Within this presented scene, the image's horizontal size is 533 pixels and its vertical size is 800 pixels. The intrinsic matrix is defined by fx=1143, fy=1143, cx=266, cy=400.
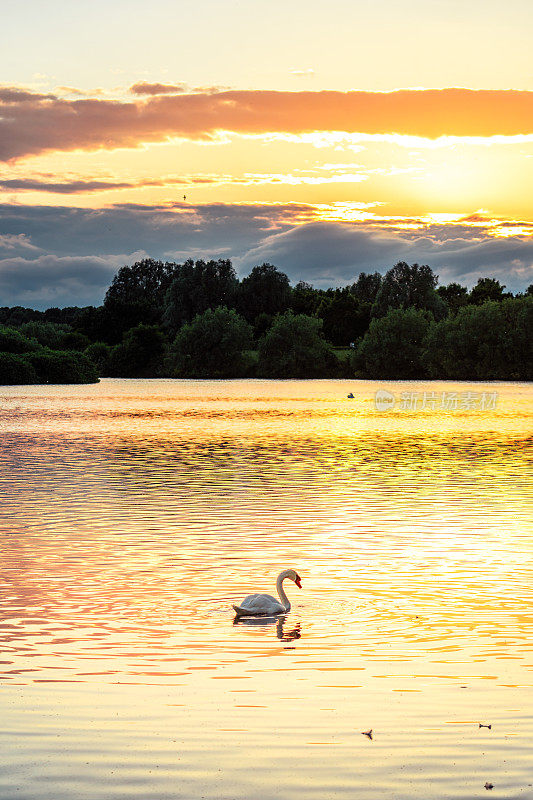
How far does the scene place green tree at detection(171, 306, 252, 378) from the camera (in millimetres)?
179250

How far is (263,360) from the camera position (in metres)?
186

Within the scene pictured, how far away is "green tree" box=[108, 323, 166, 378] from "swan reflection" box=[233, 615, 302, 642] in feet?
561

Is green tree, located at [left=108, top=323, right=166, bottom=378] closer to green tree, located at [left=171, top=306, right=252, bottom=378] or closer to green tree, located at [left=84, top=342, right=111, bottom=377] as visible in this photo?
green tree, located at [left=84, top=342, right=111, bottom=377]

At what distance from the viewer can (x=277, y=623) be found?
15.5m

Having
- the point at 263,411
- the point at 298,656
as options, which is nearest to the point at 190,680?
the point at 298,656

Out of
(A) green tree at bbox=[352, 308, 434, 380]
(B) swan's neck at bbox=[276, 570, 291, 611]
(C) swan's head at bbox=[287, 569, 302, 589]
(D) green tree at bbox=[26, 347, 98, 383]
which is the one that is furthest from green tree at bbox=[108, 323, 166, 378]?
(B) swan's neck at bbox=[276, 570, 291, 611]

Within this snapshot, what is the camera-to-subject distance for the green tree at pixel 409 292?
19212 cm

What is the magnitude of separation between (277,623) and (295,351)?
164 metres

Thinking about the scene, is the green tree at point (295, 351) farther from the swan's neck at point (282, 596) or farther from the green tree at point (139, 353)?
the swan's neck at point (282, 596)

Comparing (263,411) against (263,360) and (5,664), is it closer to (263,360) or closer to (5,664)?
(5,664)

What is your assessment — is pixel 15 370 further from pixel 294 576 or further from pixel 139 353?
pixel 294 576

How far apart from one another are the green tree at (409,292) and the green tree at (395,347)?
14.0 m

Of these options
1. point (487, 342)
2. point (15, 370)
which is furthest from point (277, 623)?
point (487, 342)

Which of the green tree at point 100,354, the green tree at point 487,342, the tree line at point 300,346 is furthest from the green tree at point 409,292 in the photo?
the green tree at point 100,354
